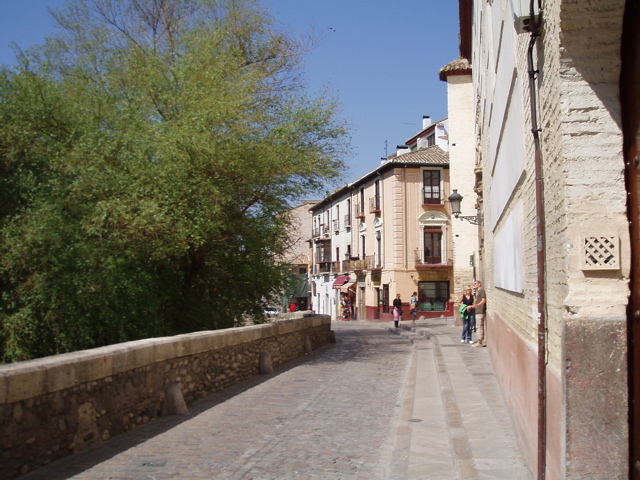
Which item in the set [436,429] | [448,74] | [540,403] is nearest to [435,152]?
[448,74]

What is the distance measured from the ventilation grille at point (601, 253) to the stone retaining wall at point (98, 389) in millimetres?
4274

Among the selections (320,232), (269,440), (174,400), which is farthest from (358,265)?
(269,440)

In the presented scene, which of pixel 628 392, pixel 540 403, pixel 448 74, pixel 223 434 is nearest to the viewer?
pixel 628 392

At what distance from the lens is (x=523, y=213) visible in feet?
19.8

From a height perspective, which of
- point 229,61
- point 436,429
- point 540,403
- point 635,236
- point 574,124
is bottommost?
point 436,429

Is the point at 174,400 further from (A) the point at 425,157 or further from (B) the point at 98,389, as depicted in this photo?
(A) the point at 425,157

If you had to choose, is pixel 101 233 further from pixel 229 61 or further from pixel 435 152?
pixel 435 152

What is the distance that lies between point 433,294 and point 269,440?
34.5 meters

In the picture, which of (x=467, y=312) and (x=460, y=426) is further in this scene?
(x=467, y=312)

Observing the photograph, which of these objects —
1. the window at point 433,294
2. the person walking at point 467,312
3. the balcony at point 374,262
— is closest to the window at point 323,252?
the balcony at point 374,262

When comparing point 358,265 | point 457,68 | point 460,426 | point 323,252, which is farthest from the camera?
point 323,252

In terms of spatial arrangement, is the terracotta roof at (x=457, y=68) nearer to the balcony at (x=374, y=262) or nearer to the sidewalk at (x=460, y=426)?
the balcony at (x=374, y=262)

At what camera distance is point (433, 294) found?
4097 centimetres

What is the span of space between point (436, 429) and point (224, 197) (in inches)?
302
